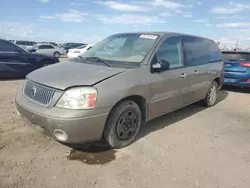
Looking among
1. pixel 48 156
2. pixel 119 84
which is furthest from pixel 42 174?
pixel 119 84

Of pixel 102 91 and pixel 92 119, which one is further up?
pixel 102 91

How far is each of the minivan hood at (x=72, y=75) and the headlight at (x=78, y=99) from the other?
89 millimetres

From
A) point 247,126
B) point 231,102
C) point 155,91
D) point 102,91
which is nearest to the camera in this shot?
point 102,91

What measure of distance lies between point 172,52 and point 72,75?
1952 millimetres

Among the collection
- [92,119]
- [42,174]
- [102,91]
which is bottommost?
[42,174]

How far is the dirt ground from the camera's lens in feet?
8.93

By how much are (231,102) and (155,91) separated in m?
3.83

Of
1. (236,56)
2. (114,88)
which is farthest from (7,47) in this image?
(236,56)

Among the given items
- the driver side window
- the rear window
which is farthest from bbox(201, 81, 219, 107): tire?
the rear window

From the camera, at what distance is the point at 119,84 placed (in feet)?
10.4

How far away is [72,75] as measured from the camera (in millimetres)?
3195

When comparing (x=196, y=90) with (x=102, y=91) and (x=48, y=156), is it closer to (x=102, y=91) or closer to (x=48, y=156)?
(x=102, y=91)

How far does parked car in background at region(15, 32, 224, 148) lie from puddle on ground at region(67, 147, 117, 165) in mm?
177

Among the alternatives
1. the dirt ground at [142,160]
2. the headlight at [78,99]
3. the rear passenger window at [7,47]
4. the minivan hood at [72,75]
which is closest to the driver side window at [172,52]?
the minivan hood at [72,75]
